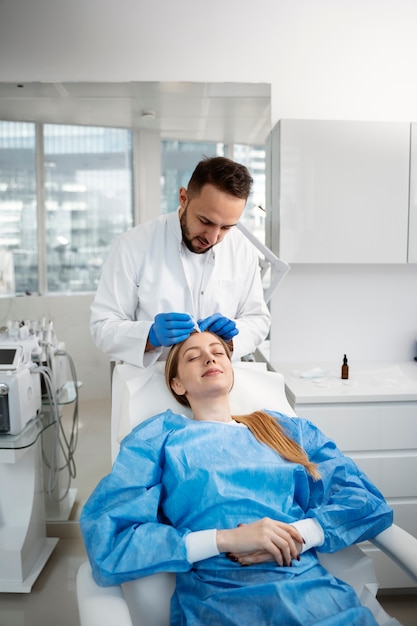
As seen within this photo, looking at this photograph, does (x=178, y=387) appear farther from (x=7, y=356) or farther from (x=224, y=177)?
(x=7, y=356)

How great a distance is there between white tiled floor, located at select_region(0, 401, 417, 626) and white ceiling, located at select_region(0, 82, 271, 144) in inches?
51.5

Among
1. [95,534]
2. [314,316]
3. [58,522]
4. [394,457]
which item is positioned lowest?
[58,522]

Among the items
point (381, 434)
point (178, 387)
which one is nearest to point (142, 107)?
point (178, 387)

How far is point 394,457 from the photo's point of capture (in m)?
2.23

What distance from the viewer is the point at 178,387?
164 centimetres

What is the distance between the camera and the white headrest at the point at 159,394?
5.37 ft

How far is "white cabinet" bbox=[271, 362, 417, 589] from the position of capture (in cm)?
221

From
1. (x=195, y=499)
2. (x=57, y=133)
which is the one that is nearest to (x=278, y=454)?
(x=195, y=499)

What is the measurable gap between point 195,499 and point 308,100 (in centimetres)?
200

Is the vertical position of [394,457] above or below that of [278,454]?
below

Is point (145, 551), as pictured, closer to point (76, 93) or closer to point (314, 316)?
point (314, 316)

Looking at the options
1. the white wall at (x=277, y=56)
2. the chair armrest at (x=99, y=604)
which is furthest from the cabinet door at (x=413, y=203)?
the chair armrest at (x=99, y=604)

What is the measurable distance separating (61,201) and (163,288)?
Result: 35.4 inches

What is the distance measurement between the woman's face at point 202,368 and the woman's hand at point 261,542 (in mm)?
402
